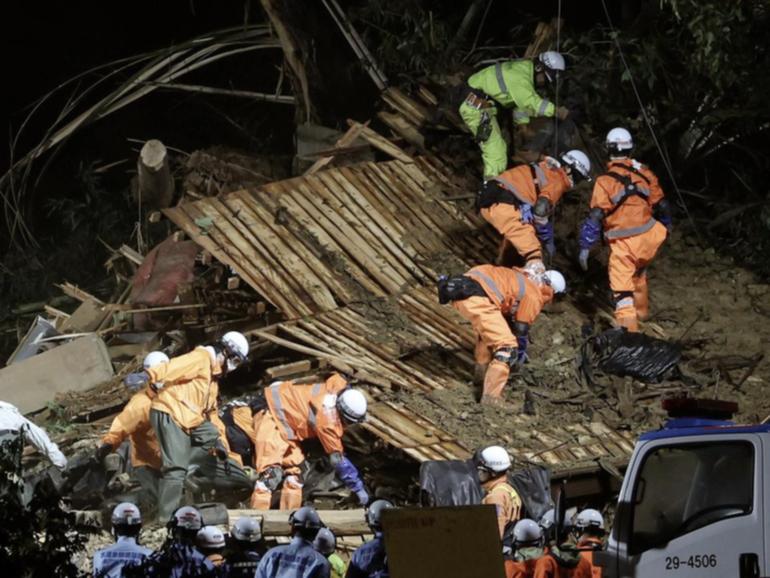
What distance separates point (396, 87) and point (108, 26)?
5.52 meters

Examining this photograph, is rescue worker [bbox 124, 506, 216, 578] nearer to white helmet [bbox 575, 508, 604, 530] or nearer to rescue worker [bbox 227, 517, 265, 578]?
rescue worker [bbox 227, 517, 265, 578]

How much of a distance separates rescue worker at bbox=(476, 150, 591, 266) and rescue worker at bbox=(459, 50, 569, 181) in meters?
1.06

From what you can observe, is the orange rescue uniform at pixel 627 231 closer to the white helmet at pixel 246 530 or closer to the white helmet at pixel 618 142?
the white helmet at pixel 618 142

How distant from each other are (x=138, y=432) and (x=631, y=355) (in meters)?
4.26

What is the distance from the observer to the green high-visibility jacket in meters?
15.9

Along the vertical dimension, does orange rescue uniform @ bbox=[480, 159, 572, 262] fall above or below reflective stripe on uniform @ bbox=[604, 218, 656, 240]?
above

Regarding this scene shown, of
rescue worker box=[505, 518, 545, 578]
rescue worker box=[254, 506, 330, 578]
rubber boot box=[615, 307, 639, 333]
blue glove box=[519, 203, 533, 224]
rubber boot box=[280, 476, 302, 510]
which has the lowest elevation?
rubber boot box=[280, 476, 302, 510]

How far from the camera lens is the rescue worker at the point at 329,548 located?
10344mm

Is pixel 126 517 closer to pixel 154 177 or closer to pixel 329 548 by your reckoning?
pixel 329 548

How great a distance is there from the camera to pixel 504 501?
450 inches

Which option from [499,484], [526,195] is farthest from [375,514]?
[526,195]

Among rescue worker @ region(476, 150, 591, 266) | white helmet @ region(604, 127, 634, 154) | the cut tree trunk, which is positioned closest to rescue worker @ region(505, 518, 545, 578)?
rescue worker @ region(476, 150, 591, 266)

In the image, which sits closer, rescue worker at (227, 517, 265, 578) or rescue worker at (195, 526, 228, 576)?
rescue worker at (227, 517, 265, 578)

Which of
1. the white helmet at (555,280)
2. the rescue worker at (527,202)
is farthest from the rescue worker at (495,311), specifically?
the rescue worker at (527,202)
